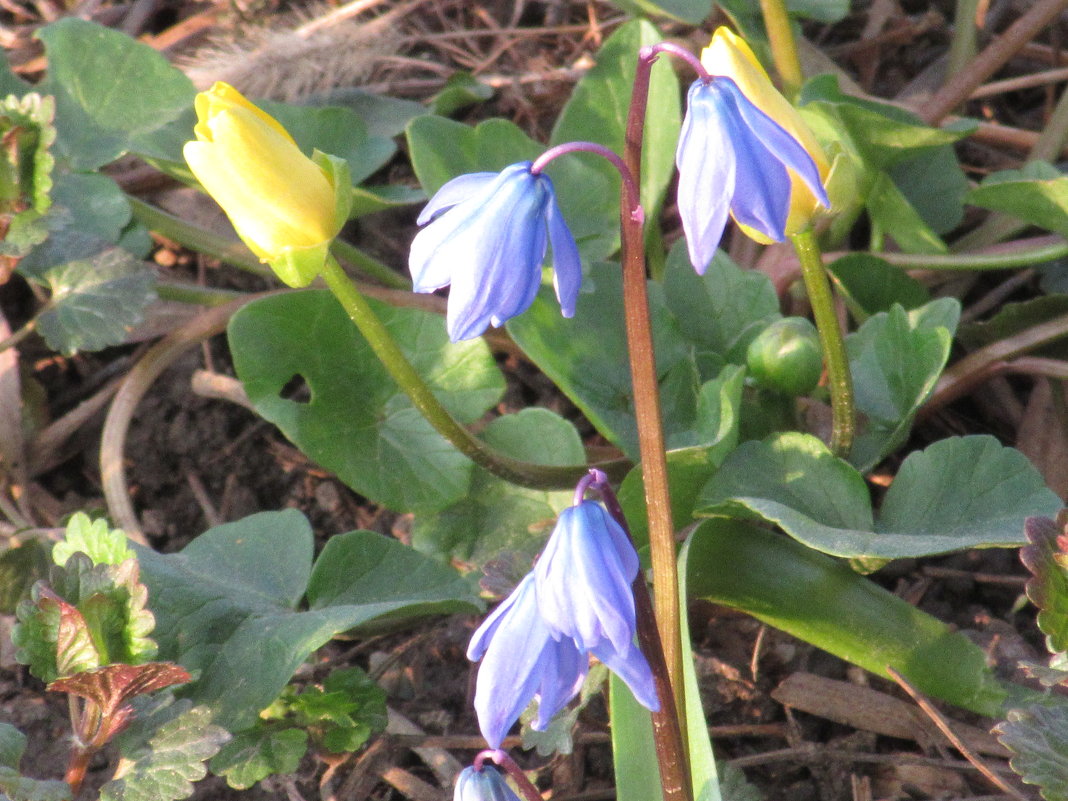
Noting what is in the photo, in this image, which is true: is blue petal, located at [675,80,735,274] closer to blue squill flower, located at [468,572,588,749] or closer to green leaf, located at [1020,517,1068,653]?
blue squill flower, located at [468,572,588,749]

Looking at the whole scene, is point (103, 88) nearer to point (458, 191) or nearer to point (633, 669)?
point (458, 191)

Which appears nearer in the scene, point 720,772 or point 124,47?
point 720,772

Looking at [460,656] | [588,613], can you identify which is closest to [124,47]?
[460,656]

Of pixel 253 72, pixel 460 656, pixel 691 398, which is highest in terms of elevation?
pixel 253 72

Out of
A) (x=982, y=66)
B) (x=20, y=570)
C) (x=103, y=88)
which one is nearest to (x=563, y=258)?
(x=20, y=570)

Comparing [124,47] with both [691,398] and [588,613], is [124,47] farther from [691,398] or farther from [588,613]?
[588,613]

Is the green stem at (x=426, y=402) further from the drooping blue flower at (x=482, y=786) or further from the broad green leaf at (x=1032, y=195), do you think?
the broad green leaf at (x=1032, y=195)

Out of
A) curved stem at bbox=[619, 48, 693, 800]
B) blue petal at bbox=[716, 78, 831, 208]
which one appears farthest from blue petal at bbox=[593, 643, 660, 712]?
blue petal at bbox=[716, 78, 831, 208]
